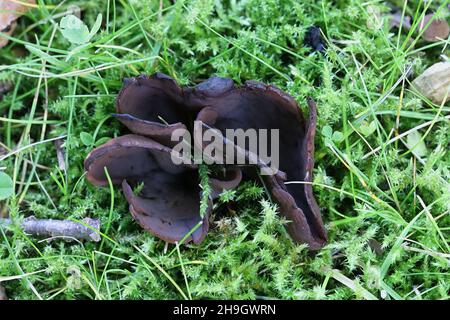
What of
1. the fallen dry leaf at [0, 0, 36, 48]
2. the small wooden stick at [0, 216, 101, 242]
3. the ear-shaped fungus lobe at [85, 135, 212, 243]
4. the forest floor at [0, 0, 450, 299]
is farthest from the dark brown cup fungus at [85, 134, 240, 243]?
the fallen dry leaf at [0, 0, 36, 48]

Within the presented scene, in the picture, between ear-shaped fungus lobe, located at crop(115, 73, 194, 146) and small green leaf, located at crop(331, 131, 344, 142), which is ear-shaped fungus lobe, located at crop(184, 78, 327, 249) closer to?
ear-shaped fungus lobe, located at crop(115, 73, 194, 146)

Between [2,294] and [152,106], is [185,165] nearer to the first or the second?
[152,106]

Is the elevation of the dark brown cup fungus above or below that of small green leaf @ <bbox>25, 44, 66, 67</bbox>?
below

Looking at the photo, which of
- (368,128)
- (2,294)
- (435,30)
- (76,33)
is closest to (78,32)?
(76,33)

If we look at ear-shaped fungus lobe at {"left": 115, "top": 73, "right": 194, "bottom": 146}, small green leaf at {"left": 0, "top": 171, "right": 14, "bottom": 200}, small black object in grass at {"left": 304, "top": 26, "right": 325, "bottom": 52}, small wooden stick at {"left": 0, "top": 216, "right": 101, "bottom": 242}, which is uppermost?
small black object in grass at {"left": 304, "top": 26, "right": 325, "bottom": 52}

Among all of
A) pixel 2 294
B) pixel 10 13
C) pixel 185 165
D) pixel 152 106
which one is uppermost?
pixel 10 13

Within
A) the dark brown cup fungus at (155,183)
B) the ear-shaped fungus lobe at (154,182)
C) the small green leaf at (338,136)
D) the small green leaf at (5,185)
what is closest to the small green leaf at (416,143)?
the small green leaf at (338,136)
